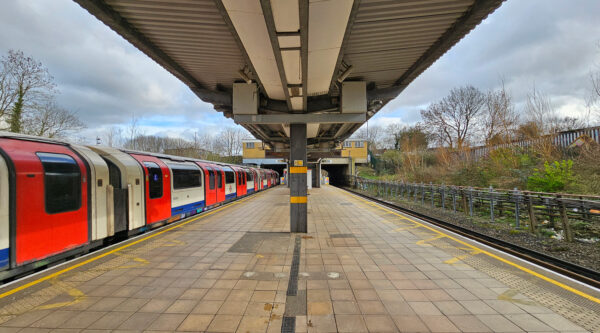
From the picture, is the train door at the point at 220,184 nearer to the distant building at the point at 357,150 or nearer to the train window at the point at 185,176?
the train window at the point at 185,176

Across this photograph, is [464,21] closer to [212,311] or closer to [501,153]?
[212,311]

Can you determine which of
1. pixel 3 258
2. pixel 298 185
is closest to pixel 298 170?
pixel 298 185

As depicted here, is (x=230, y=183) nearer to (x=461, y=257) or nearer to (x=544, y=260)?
(x=461, y=257)

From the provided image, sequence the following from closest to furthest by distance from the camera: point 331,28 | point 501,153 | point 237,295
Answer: point 237,295 → point 331,28 → point 501,153

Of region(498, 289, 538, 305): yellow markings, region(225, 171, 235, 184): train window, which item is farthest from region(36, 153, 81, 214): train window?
region(225, 171, 235, 184): train window

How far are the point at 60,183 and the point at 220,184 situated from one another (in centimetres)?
793

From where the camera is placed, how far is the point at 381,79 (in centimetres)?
623

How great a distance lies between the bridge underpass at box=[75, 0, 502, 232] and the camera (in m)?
3.30

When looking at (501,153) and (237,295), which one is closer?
(237,295)

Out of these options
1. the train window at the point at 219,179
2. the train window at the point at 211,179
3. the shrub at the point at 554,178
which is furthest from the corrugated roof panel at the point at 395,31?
the train window at the point at 219,179

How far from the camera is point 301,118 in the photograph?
651cm

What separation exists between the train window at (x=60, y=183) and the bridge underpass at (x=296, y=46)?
250 centimetres

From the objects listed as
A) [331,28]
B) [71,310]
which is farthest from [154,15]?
[71,310]

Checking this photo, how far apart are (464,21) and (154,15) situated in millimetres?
4805
